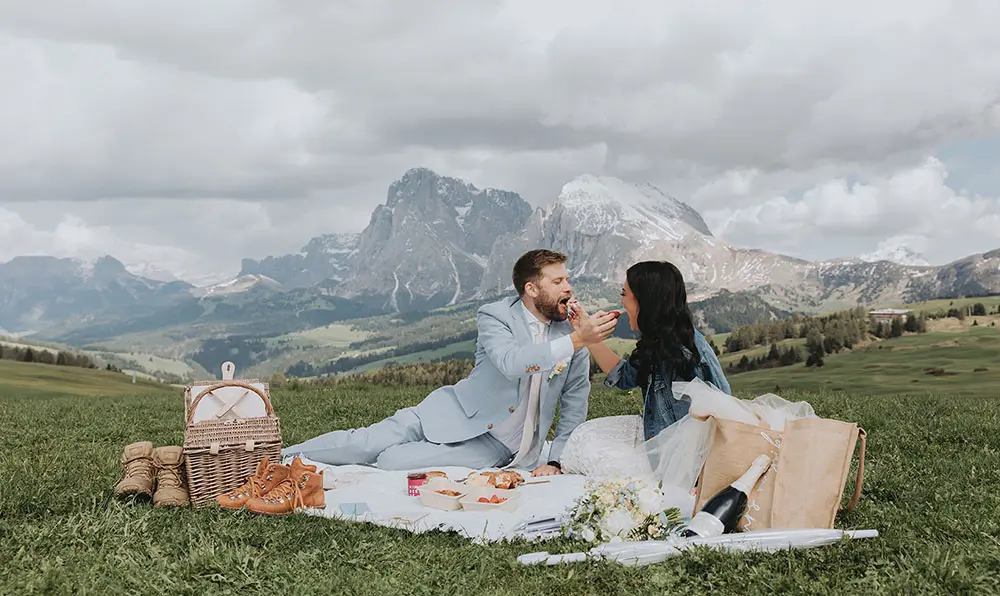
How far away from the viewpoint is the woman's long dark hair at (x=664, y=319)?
732 cm

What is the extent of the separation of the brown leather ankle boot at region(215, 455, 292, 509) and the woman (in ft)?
12.1

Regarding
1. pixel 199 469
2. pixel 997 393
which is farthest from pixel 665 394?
pixel 997 393

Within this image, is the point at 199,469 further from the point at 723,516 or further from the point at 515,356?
the point at 723,516

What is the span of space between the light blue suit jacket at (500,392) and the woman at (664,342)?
1137 millimetres

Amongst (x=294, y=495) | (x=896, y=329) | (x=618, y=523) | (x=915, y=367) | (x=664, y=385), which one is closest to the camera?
(x=618, y=523)

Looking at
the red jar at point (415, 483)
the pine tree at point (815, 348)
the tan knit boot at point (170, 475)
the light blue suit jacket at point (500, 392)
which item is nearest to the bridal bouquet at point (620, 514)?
the red jar at point (415, 483)

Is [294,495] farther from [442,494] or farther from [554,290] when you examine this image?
[554,290]

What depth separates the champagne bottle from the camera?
5.82 metres

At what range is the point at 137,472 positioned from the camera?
740 centimetres

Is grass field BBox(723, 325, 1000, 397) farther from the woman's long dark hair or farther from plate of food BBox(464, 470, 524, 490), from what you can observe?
plate of food BBox(464, 470, 524, 490)

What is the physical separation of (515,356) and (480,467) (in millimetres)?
1786

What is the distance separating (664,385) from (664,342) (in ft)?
1.66

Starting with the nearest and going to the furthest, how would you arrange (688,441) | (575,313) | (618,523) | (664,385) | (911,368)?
(618,523)
(688,441)
(664,385)
(575,313)
(911,368)

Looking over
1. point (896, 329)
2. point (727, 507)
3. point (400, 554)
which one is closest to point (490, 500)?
point (400, 554)
